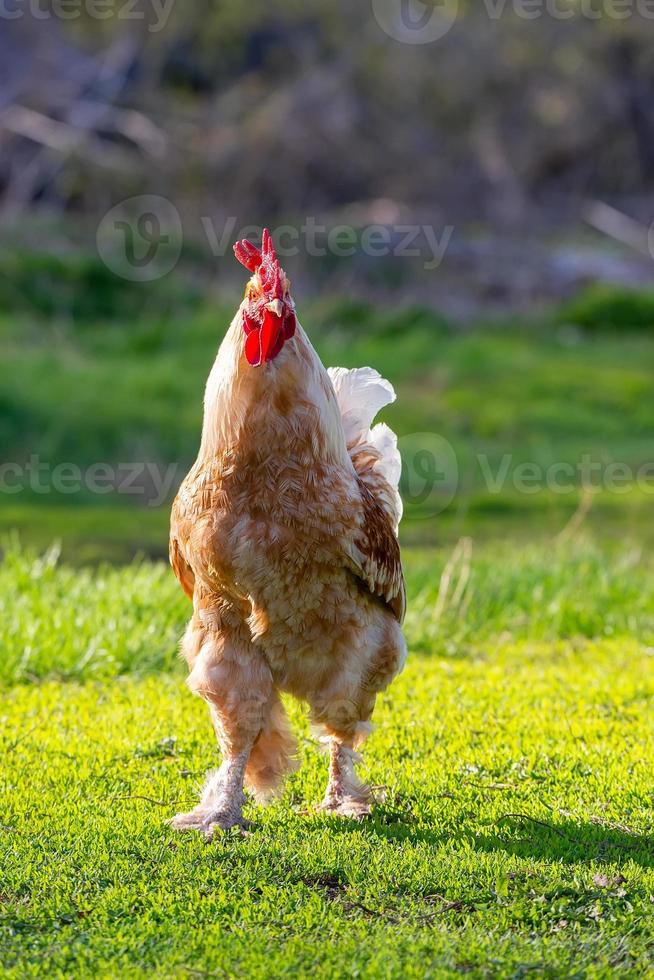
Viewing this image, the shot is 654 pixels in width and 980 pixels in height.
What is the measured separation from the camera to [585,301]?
797 inches

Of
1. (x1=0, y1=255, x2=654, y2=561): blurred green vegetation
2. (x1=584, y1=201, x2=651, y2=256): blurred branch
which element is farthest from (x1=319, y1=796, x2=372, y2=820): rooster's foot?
(x1=584, y1=201, x2=651, y2=256): blurred branch

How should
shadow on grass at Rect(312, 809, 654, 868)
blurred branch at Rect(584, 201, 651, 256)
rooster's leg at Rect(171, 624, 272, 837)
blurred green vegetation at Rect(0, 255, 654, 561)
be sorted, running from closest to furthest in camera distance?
shadow on grass at Rect(312, 809, 654, 868) < rooster's leg at Rect(171, 624, 272, 837) < blurred green vegetation at Rect(0, 255, 654, 561) < blurred branch at Rect(584, 201, 651, 256)

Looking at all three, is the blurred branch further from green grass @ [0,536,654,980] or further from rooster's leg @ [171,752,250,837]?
rooster's leg @ [171,752,250,837]

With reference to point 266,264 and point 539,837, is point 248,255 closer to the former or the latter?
point 266,264

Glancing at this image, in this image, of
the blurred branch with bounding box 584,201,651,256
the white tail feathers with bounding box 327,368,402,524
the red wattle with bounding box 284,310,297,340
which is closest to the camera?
the red wattle with bounding box 284,310,297,340

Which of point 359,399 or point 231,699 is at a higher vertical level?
point 359,399

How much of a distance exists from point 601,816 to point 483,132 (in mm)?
23914

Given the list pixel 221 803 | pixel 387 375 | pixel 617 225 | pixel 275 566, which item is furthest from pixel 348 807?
pixel 617 225

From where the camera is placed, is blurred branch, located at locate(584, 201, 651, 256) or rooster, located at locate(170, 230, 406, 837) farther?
blurred branch, located at locate(584, 201, 651, 256)

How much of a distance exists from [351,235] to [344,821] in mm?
15938

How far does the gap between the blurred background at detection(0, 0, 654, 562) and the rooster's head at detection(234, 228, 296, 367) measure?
5607 mm

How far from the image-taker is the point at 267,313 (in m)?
4.68

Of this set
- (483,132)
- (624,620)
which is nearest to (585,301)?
(483,132)

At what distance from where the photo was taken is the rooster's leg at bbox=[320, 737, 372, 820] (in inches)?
199
